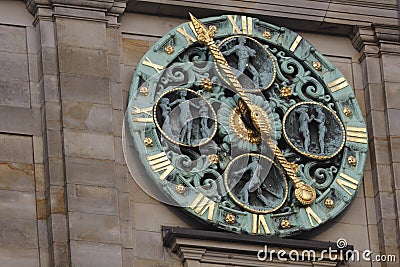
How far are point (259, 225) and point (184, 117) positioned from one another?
4.38 ft

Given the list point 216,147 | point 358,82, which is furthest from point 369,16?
point 216,147

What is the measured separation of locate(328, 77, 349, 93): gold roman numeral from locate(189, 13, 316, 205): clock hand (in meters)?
0.89

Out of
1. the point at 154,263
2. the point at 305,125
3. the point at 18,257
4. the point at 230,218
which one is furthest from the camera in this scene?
the point at 305,125

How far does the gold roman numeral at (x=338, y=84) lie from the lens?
22.9 meters

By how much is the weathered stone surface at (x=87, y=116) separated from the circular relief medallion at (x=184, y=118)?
0.55 m

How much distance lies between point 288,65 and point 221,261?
2509 mm

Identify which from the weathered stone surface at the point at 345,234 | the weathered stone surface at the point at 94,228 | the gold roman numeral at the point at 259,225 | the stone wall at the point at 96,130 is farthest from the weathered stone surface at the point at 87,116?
the weathered stone surface at the point at 345,234

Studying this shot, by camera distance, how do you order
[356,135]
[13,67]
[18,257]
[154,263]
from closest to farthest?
[18,257]
[154,263]
[13,67]
[356,135]

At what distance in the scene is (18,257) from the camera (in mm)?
20859

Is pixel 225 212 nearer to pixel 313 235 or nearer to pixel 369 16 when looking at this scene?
pixel 313 235

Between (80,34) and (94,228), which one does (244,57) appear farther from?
(94,228)

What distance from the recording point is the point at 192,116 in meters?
22.1

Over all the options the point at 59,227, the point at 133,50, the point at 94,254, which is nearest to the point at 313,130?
the point at 133,50

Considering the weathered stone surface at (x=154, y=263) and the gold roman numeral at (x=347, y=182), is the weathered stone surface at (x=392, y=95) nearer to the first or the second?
the gold roman numeral at (x=347, y=182)
